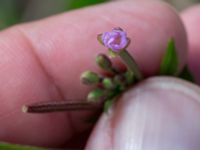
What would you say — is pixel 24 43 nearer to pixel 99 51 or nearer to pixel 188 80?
pixel 99 51

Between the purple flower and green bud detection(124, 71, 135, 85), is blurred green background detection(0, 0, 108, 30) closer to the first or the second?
green bud detection(124, 71, 135, 85)

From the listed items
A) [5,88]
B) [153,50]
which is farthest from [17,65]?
[153,50]

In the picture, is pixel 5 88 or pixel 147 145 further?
pixel 5 88

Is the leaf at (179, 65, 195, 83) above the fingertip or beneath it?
above

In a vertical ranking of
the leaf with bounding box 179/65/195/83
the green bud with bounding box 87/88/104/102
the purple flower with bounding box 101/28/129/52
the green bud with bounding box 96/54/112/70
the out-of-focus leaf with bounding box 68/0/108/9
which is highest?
the purple flower with bounding box 101/28/129/52

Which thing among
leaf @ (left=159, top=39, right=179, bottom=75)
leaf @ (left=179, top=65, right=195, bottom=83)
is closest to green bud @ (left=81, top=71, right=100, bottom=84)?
leaf @ (left=159, top=39, right=179, bottom=75)

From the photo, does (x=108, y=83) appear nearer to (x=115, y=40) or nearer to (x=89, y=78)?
(x=89, y=78)

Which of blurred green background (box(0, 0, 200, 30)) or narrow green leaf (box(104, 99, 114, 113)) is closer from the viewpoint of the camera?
narrow green leaf (box(104, 99, 114, 113))
